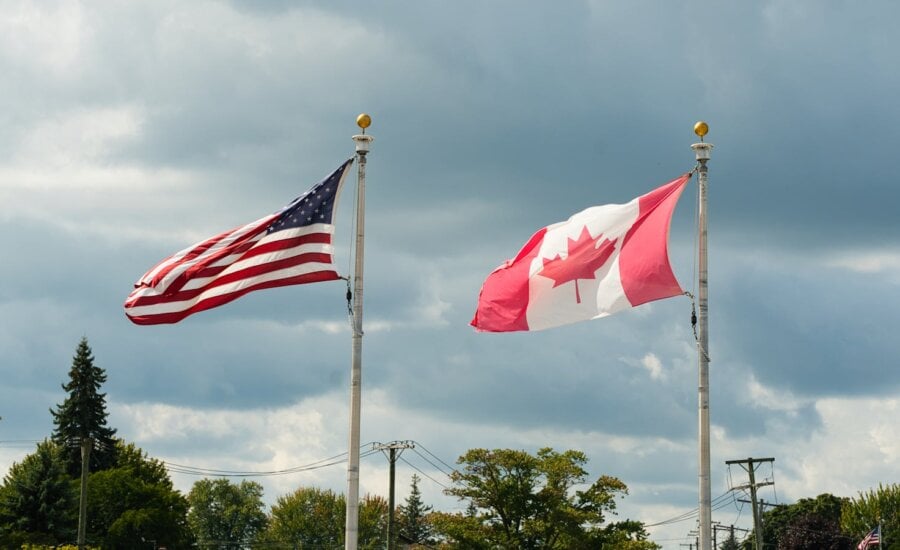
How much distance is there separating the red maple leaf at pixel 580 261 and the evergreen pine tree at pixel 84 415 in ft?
288

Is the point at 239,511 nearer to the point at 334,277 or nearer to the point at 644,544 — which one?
the point at 644,544

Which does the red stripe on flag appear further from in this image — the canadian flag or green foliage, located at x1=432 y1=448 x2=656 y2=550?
green foliage, located at x1=432 y1=448 x2=656 y2=550

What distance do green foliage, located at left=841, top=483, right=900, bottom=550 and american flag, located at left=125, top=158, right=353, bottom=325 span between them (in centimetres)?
11284

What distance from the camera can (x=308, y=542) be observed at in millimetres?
161625

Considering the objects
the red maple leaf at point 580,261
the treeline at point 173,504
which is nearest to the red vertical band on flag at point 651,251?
the red maple leaf at point 580,261

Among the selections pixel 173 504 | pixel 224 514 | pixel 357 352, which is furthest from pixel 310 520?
pixel 357 352

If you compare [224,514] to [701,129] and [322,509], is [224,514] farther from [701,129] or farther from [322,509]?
[701,129]

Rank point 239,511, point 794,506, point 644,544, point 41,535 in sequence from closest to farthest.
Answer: point 644,544 < point 41,535 < point 794,506 < point 239,511

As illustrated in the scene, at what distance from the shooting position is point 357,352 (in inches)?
1223

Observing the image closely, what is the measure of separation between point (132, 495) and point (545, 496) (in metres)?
36.4

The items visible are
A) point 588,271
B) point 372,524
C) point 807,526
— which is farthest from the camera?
point 372,524

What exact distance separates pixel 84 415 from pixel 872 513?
71.3 meters

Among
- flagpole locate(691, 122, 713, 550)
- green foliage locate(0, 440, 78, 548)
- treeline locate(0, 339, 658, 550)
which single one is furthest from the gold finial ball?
green foliage locate(0, 440, 78, 548)

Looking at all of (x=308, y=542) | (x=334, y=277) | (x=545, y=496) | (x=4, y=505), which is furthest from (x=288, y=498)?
(x=334, y=277)
